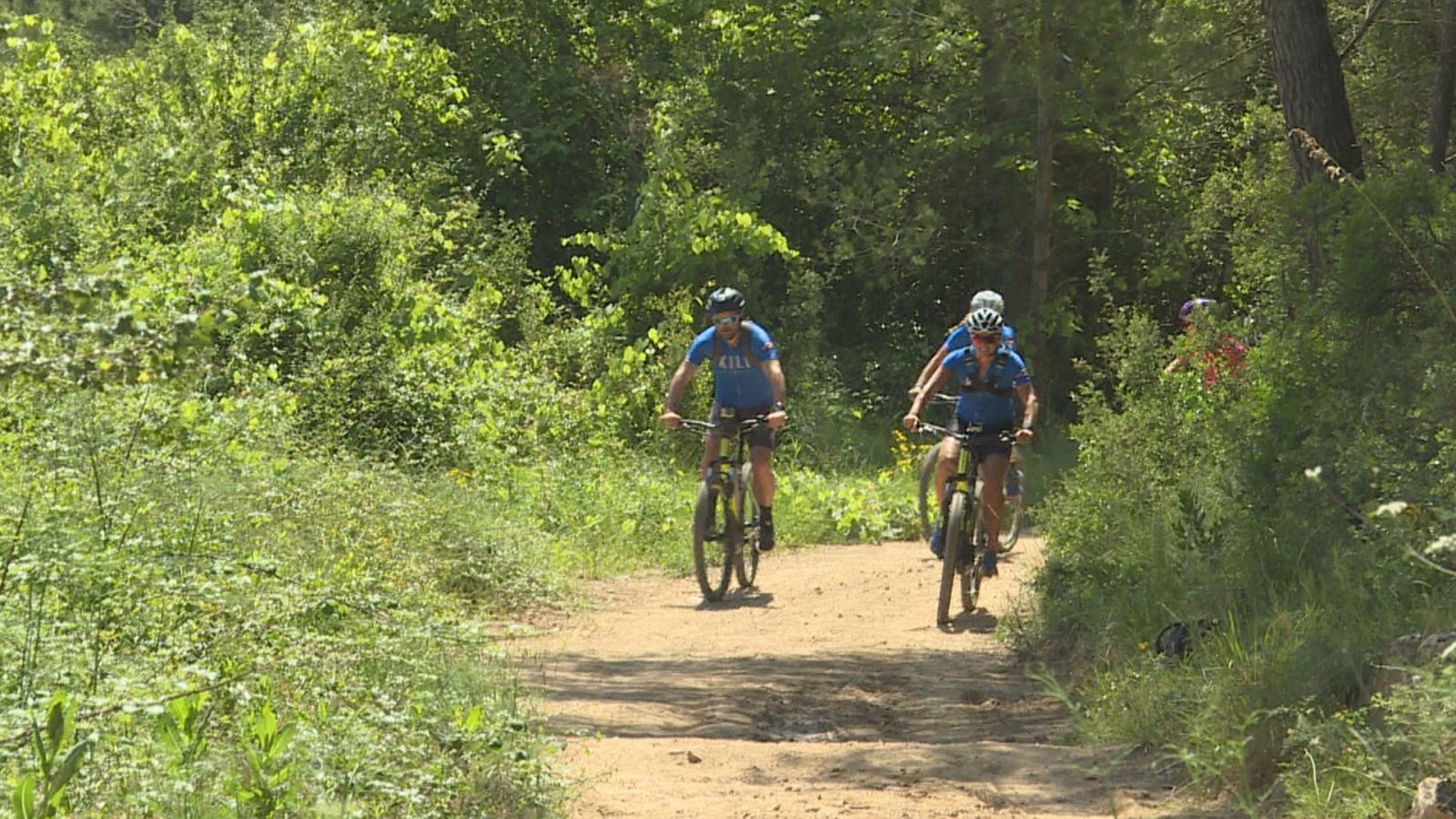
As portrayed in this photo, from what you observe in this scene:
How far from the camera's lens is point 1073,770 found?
289 inches

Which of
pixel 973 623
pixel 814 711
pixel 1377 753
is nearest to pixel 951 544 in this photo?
pixel 973 623

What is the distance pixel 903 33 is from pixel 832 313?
139 inches

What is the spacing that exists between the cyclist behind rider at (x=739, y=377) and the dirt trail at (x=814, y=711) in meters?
1.03

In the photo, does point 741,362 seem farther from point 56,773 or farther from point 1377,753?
point 56,773

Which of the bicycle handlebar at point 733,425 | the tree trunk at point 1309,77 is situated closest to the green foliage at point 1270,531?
the tree trunk at point 1309,77

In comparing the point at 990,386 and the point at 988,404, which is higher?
the point at 990,386

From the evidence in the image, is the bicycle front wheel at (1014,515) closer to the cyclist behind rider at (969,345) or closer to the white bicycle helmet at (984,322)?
the cyclist behind rider at (969,345)

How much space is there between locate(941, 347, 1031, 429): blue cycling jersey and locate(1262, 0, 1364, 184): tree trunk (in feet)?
6.63

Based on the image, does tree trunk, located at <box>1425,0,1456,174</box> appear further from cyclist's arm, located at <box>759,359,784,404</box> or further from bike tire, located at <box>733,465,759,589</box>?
bike tire, located at <box>733,465,759,589</box>

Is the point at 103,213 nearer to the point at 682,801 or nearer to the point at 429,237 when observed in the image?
the point at 429,237

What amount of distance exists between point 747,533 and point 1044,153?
32.5 ft

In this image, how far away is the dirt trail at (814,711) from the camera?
6762mm

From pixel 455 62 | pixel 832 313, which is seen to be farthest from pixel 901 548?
pixel 455 62

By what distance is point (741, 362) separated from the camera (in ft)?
41.7
